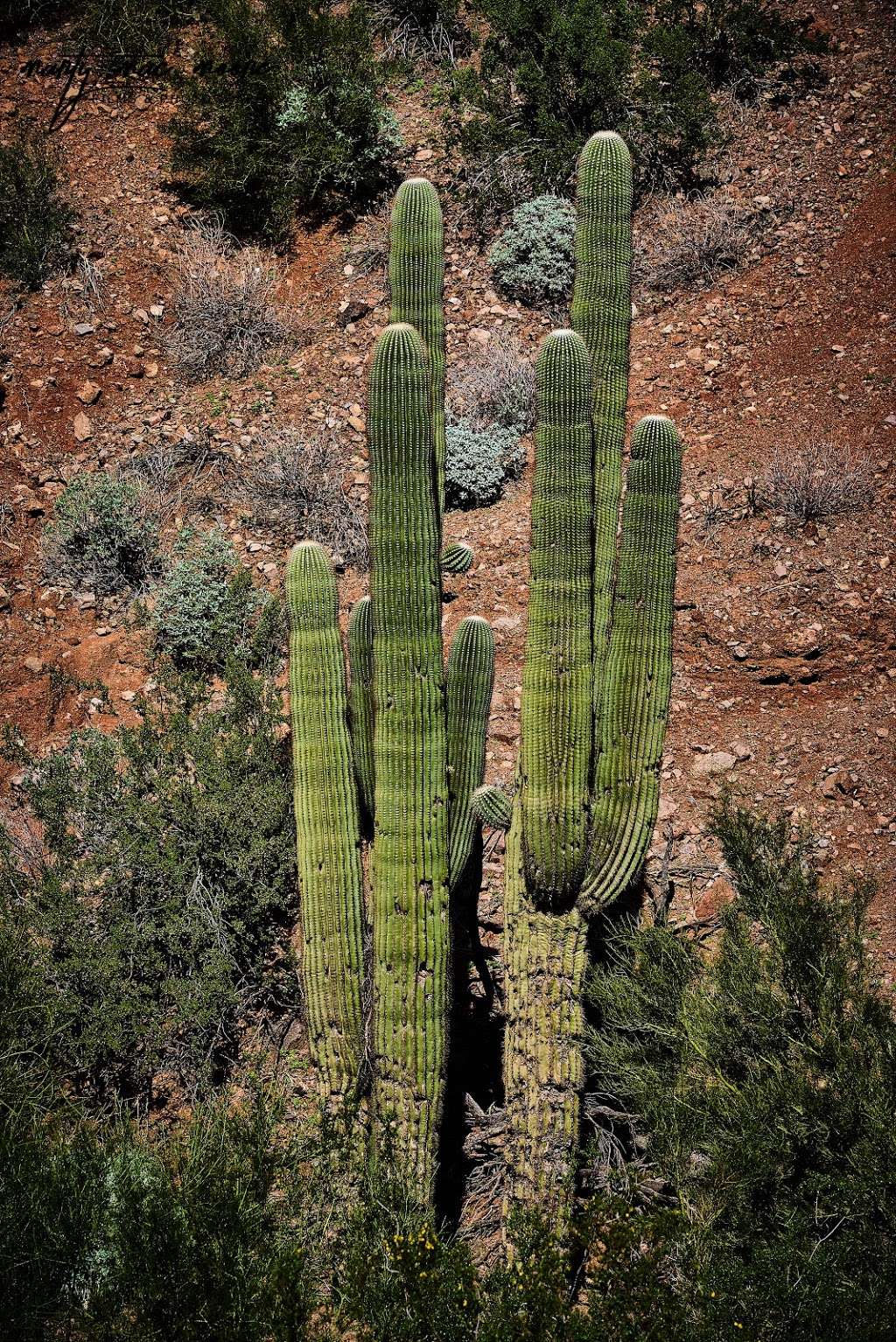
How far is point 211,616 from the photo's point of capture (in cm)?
895

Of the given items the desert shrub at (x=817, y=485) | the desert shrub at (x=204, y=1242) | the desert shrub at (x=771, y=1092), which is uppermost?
the desert shrub at (x=817, y=485)

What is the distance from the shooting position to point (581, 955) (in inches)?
220

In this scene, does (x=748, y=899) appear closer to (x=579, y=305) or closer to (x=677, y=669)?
(x=677, y=669)

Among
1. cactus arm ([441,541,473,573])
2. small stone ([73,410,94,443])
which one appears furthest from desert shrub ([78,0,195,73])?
cactus arm ([441,541,473,573])

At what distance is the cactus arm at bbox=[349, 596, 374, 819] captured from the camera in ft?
19.9

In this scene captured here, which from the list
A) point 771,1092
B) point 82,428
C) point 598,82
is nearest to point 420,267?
point 771,1092

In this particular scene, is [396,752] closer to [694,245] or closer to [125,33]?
[694,245]

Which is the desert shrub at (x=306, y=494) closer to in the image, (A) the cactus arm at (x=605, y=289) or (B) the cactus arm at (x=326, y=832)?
(B) the cactus arm at (x=326, y=832)

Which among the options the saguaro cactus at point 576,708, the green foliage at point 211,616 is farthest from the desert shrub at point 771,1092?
the green foliage at point 211,616

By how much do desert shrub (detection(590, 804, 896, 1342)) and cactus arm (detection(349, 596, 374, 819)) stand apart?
160 centimetres

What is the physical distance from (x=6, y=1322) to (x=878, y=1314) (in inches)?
130

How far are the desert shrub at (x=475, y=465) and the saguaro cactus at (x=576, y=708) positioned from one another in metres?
3.71

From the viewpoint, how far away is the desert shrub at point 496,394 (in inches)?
399

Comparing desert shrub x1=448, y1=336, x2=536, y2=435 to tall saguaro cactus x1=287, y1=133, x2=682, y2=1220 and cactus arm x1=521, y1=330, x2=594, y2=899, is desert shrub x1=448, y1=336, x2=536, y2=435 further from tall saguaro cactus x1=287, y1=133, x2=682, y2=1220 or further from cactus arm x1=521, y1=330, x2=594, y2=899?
cactus arm x1=521, y1=330, x2=594, y2=899
